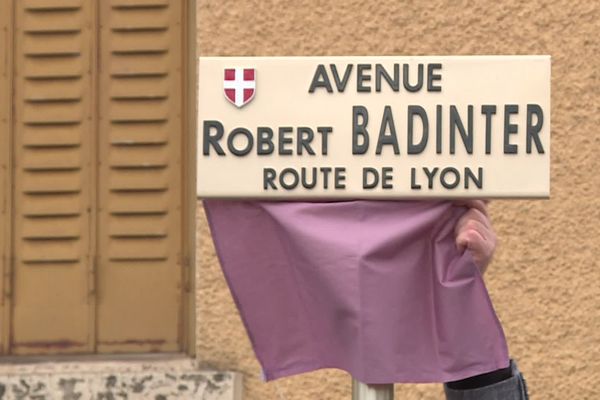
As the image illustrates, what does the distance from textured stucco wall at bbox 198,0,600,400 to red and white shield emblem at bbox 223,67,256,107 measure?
2.64m

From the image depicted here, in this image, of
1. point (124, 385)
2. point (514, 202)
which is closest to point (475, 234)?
point (514, 202)

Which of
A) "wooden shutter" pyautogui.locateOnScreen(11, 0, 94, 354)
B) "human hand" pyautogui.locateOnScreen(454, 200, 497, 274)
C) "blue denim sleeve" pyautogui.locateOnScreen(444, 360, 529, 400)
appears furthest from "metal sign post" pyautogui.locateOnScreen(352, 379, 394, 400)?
"wooden shutter" pyautogui.locateOnScreen(11, 0, 94, 354)

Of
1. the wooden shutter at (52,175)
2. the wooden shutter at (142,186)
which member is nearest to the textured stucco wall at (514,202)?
the wooden shutter at (142,186)

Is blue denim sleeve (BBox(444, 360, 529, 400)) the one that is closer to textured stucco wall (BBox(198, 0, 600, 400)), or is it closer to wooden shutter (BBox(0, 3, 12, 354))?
textured stucco wall (BBox(198, 0, 600, 400))

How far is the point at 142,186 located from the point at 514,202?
1.63 metres

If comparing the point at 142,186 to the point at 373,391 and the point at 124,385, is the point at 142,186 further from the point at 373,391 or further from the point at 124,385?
the point at 373,391

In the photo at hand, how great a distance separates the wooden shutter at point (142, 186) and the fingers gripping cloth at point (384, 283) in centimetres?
275

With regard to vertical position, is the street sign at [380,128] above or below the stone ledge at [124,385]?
above

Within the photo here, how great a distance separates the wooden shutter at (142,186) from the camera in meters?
4.98

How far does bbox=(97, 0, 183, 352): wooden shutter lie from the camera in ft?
16.3

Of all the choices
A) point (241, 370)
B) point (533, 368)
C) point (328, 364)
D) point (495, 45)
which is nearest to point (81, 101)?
point (241, 370)

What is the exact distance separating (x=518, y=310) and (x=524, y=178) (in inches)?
106

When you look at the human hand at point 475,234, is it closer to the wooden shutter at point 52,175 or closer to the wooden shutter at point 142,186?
the wooden shutter at point 142,186

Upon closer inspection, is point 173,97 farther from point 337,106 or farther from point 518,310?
point 337,106
